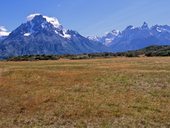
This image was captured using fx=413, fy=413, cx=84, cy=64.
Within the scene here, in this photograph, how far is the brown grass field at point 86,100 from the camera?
116 ft

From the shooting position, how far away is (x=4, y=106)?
43812mm

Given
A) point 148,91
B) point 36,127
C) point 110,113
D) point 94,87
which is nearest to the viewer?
point 36,127

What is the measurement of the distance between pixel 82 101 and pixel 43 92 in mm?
8314

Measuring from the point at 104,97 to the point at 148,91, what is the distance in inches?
246

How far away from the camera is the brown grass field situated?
116 ft

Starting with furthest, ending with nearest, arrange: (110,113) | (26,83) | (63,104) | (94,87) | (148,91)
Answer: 1. (26,83)
2. (94,87)
3. (148,91)
4. (63,104)
5. (110,113)

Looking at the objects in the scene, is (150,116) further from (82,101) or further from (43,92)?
(43,92)

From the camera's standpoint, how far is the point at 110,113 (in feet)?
124

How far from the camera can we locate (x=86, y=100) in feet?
145

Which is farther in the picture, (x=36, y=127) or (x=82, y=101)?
(x=82, y=101)

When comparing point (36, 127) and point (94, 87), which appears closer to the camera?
point (36, 127)

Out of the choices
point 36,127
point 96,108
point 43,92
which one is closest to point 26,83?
point 43,92

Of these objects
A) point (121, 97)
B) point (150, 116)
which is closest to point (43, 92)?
point (121, 97)

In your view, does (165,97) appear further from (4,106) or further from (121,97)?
(4,106)
